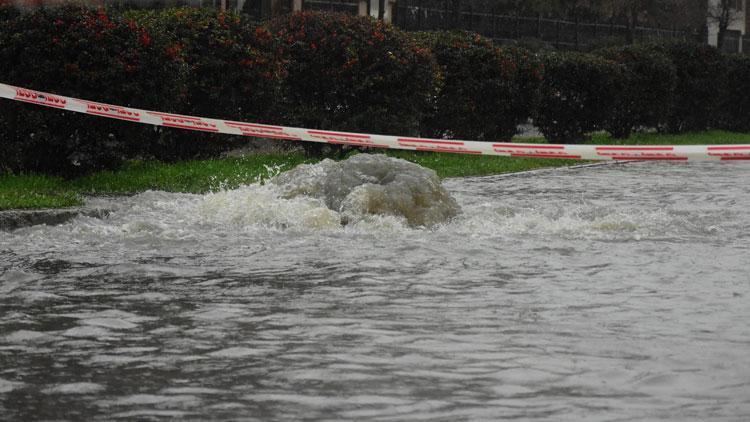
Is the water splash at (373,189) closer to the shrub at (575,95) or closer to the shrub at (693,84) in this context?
the shrub at (575,95)

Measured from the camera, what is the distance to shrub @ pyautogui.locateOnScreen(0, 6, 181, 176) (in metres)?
15.6

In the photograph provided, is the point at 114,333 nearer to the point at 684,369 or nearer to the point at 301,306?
the point at 301,306

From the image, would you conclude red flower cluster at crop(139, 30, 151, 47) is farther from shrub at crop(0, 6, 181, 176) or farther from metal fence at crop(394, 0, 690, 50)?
metal fence at crop(394, 0, 690, 50)

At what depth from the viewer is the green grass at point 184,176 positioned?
1404cm

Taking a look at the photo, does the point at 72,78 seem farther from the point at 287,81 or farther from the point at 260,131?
the point at 287,81

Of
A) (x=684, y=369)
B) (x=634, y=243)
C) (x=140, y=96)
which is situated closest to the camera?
→ (x=684, y=369)

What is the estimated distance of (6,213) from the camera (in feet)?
41.7

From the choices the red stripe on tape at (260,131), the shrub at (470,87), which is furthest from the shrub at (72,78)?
the shrub at (470,87)

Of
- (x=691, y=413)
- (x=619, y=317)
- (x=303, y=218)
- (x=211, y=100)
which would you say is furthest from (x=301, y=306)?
(x=211, y=100)

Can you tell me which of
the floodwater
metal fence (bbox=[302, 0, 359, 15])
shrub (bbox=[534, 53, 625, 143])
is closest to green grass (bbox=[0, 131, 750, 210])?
the floodwater

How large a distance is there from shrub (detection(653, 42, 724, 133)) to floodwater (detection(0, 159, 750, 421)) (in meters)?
19.8


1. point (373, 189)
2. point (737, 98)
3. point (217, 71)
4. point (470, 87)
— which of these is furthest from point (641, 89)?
point (373, 189)

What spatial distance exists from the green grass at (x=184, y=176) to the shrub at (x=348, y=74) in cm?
75

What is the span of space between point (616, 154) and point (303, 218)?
325 cm
